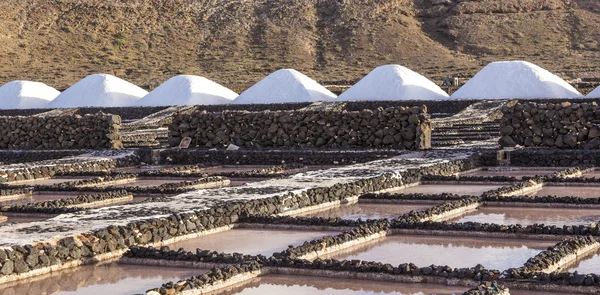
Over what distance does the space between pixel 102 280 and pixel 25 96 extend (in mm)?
26659

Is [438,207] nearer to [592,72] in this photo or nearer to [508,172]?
[508,172]

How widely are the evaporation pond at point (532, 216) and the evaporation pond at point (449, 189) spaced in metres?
1.19

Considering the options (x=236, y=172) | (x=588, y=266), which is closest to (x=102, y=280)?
(x=588, y=266)

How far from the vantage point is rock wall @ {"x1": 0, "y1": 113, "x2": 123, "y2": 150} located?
16984mm

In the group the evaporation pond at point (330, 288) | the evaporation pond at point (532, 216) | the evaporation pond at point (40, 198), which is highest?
the evaporation pond at point (532, 216)

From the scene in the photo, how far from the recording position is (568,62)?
45438mm

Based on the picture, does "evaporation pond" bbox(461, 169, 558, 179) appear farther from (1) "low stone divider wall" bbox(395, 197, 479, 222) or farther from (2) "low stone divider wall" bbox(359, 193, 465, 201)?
(1) "low stone divider wall" bbox(395, 197, 479, 222)

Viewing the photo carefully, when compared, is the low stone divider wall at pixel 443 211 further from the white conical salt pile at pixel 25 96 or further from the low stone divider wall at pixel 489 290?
the white conical salt pile at pixel 25 96

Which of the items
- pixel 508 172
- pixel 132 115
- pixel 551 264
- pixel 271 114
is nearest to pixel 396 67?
pixel 132 115

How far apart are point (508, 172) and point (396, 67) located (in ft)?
53.7

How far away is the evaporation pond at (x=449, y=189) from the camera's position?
33.7ft

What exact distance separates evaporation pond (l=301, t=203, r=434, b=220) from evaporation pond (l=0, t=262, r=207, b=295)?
247 centimetres

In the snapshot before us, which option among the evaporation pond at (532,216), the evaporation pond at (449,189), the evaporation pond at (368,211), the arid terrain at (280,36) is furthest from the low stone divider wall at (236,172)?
the arid terrain at (280,36)

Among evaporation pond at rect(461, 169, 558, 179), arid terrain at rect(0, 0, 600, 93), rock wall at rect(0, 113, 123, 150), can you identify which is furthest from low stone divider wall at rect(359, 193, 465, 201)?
arid terrain at rect(0, 0, 600, 93)
